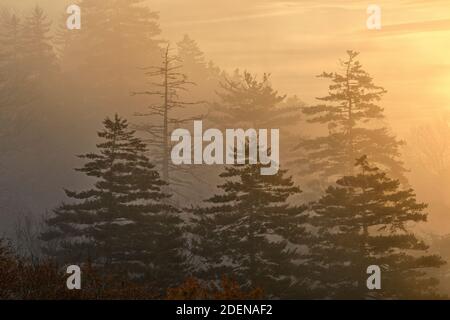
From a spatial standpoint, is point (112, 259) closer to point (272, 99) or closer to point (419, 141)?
point (272, 99)

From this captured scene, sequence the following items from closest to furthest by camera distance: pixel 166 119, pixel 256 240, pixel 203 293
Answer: pixel 203 293
pixel 256 240
pixel 166 119

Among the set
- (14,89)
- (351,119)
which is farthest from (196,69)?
(351,119)

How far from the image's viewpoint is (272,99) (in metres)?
54.3

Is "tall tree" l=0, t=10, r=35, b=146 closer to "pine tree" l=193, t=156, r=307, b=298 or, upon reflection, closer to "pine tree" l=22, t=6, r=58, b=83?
"pine tree" l=22, t=6, r=58, b=83

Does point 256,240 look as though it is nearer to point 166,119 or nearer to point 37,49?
point 166,119

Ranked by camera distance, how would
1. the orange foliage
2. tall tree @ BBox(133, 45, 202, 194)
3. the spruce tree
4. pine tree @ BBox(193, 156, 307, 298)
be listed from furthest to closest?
the spruce tree → tall tree @ BBox(133, 45, 202, 194) → pine tree @ BBox(193, 156, 307, 298) → the orange foliage

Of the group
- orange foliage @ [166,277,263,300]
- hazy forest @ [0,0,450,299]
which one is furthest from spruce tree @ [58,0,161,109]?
orange foliage @ [166,277,263,300]

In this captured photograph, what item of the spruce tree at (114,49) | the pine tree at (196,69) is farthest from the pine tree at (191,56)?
the spruce tree at (114,49)

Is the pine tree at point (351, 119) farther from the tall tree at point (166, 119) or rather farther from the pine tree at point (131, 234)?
the pine tree at point (131, 234)

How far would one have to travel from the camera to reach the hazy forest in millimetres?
29250

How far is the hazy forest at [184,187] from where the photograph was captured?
96.0 feet

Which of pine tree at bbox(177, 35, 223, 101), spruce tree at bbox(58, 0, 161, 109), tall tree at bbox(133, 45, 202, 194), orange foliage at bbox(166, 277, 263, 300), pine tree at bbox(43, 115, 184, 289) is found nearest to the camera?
orange foliage at bbox(166, 277, 263, 300)

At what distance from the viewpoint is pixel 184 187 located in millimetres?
57375
